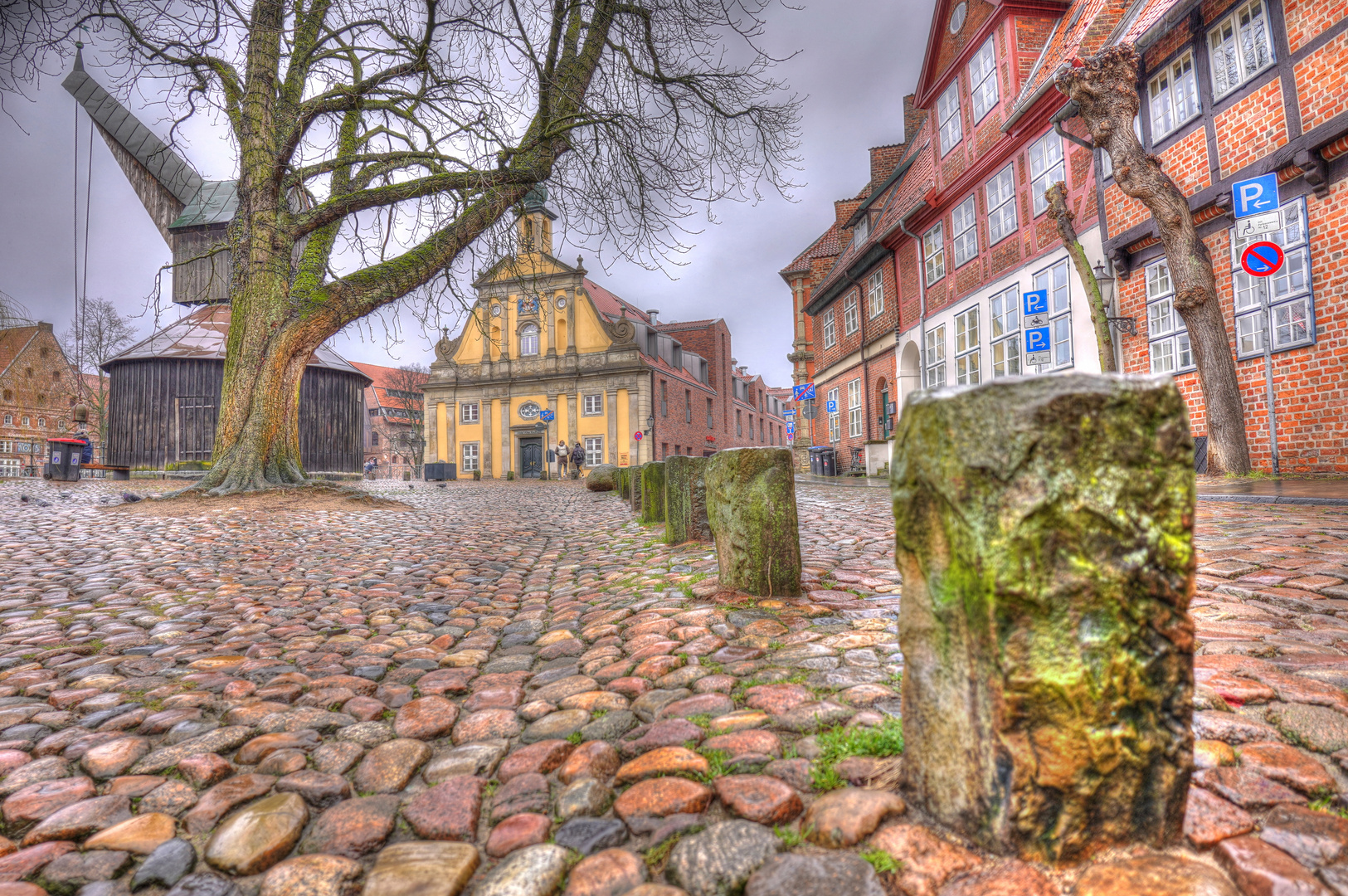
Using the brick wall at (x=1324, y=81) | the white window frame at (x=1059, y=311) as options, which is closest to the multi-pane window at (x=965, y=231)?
the white window frame at (x=1059, y=311)

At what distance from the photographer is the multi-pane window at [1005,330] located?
13766mm

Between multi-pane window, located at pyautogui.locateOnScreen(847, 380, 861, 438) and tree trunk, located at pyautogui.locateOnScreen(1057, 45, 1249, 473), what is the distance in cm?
1310

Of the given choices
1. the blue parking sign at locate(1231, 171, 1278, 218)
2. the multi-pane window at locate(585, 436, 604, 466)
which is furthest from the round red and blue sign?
the multi-pane window at locate(585, 436, 604, 466)

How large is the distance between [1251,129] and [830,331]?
16.6 metres

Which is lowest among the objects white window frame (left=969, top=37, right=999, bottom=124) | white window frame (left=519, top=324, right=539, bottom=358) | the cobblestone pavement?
the cobblestone pavement

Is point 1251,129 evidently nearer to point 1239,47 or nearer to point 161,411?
point 1239,47

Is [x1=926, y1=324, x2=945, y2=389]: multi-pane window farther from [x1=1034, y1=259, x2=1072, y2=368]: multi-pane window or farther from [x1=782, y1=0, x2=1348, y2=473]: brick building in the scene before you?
[x1=1034, y1=259, x2=1072, y2=368]: multi-pane window

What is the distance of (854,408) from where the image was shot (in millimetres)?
22500

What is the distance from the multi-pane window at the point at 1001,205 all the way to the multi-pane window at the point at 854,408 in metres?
7.83

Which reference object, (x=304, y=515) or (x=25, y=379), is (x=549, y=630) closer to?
(x=304, y=515)

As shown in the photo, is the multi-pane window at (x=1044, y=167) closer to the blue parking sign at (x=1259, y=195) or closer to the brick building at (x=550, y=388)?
the blue parking sign at (x=1259, y=195)

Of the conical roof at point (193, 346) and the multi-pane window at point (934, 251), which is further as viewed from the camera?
Result: the conical roof at point (193, 346)

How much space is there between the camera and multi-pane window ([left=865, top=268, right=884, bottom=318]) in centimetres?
2020

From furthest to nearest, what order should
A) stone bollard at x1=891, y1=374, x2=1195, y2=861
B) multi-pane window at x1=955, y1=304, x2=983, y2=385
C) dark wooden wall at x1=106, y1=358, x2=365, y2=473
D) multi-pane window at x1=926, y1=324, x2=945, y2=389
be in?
1. dark wooden wall at x1=106, y1=358, x2=365, y2=473
2. multi-pane window at x1=926, y1=324, x2=945, y2=389
3. multi-pane window at x1=955, y1=304, x2=983, y2=385
4. stone bollard at x1=891, y1=374, x2=1195, y2=861
